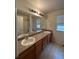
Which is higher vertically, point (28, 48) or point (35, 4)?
point (35, 4)

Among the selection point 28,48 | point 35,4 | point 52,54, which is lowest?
point 52,54

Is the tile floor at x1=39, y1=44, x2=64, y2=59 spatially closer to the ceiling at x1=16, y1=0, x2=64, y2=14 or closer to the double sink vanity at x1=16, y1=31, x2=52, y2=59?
the double sink vanity at x1=16, y1=31, x2=52, y2=59

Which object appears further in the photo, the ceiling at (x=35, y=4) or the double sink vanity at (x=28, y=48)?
the ceiling at (x=35, y=4)

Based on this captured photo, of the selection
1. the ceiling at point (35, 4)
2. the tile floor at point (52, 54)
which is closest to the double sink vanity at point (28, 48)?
the tile floor at point (52, 54)

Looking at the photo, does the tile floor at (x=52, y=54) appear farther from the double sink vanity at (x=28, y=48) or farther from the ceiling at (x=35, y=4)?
the ceiling at (x=35, y=4)

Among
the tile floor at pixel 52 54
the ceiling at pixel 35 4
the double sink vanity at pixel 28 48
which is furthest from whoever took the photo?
the tile floor at pixel 52 54

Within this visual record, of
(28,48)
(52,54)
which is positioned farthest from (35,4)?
(28,48)

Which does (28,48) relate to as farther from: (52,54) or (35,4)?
(35,4)

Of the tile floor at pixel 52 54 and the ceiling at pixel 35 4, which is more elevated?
the ceiling at pixel 35 4

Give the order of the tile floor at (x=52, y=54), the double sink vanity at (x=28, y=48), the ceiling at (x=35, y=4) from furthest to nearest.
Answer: the tile floor at (x=52, y=54)
the ceiling at (x=35, y=4)
the double sink vanity at (x=28, y=48)

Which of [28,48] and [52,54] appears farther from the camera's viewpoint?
[52,54]

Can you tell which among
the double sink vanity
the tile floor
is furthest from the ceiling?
the tile floor
